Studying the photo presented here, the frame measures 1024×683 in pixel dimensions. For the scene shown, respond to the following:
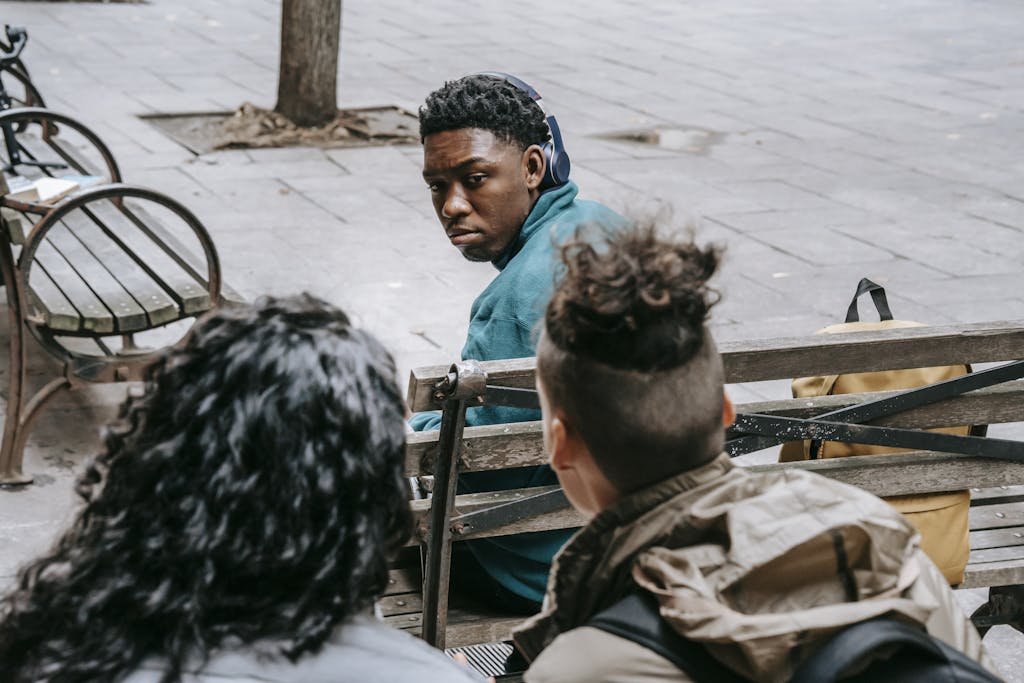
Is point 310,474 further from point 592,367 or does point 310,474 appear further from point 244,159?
point 244,159

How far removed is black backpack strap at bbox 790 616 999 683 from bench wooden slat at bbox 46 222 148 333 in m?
3.65

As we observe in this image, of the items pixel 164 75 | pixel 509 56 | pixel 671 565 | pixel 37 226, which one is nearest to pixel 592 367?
pixel 671 565

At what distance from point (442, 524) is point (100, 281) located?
107 inches

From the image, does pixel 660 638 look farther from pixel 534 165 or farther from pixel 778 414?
pixel 534 165

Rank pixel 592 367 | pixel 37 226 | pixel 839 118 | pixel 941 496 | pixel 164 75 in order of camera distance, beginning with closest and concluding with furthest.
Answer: pixel 592 367 → pixel 941 496 → pixel 37 226 → pixel 839 118 → pixel 164 75

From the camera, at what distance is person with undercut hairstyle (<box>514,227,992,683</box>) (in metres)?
1.48

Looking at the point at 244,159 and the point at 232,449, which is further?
the point at 244,159

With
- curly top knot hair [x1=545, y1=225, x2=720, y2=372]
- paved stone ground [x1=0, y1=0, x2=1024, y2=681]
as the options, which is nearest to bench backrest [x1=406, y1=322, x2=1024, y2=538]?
paved stone ground [x1=0, y1=0, x2=1024, y2=681]

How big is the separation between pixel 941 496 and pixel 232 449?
2098 millimetres

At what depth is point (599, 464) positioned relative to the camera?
5.67 feet

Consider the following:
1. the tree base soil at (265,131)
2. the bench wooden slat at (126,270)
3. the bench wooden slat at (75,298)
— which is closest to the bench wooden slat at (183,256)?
the bench wooden slat at (126,270)

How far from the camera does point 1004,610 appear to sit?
340 centimetres

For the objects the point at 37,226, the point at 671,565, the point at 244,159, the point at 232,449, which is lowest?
the point at 244,159

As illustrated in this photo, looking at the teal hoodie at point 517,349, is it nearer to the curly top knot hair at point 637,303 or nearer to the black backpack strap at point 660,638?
the curly top knot hair at point 637,303
